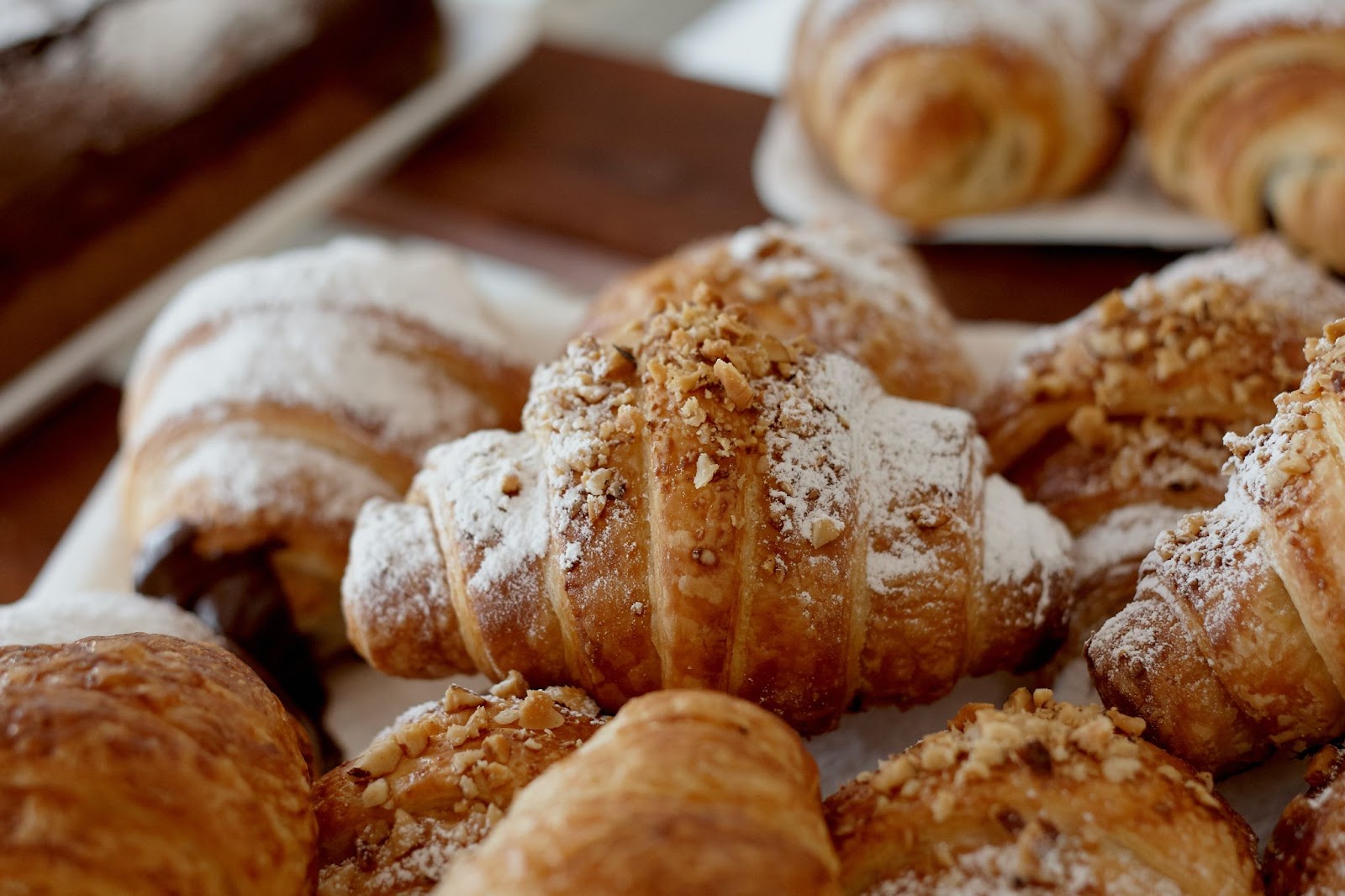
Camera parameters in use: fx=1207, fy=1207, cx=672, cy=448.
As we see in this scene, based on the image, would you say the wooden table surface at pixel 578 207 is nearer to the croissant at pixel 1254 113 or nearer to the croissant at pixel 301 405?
the croissant at pixel 1254 113

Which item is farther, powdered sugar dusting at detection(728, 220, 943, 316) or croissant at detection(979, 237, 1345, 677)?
powdered sugar dusting at detection(728, 220, 943, 316)

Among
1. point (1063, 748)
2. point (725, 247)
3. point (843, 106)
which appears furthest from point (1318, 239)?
point (1063, 748)

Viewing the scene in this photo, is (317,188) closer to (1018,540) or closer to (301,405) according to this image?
(301,405)

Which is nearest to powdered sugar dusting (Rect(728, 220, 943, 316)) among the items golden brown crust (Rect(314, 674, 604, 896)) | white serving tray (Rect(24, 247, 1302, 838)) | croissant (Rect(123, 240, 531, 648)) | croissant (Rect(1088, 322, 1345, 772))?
white serving tray (Rect(24, 247, 1302, 838))

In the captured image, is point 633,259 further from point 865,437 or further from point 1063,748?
point 1063,748

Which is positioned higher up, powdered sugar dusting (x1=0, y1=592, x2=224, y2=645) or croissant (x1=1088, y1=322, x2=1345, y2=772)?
croissant (x1=1088, y1=322, x2=1345, y2=772)

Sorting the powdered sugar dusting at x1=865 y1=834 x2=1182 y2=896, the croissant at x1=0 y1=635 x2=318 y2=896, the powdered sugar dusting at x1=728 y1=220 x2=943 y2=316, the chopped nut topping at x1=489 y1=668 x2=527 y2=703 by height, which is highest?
the powdered sugar dusting at x1=728 y1=220 x2=943 y2=316

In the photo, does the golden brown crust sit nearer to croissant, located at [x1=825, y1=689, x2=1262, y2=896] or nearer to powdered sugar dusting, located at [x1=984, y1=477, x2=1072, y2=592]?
croissant, located at [x1=825, y1=689, x2=1262, y2=896]
